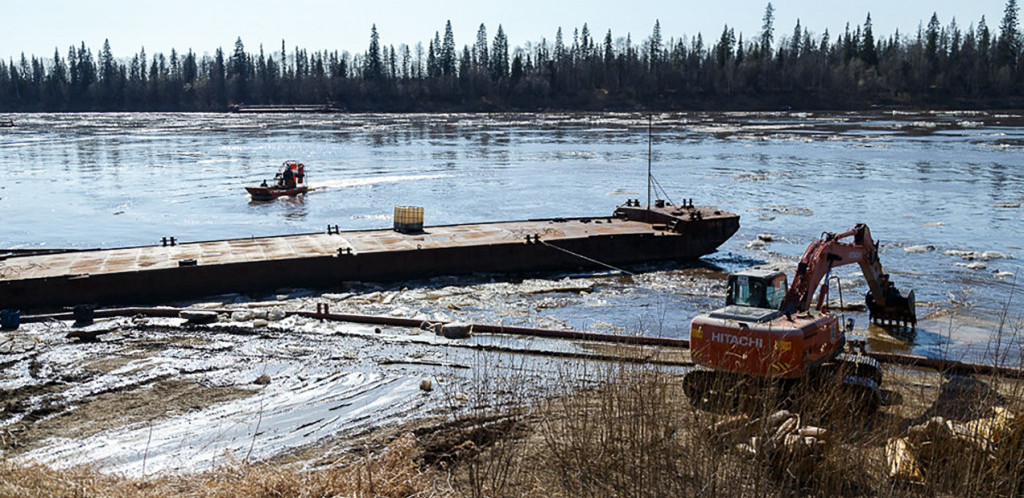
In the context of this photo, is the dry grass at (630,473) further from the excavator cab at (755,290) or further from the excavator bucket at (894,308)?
the excavator bucket at (894,308)

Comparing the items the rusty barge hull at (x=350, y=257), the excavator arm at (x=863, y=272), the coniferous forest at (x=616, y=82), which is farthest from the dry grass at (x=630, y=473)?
the coniferous forest at (x=616, y=82)

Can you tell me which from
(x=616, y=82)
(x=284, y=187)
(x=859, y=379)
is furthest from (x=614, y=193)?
(x=616, y=82)

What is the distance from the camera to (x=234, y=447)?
1162cm

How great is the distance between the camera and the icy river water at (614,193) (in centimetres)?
2391

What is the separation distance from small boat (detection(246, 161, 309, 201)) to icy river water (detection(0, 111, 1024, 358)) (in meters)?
0.90

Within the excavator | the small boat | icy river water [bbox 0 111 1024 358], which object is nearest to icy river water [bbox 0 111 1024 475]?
icy river water [bbox 0 111 1024 358]

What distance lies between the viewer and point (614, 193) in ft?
146

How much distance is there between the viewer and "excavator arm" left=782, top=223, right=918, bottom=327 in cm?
1431

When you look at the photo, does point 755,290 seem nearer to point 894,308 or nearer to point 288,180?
Answer: point 894,308

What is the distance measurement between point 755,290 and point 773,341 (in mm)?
1865

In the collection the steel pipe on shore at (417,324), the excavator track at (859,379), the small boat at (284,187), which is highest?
the small boat at (284,187)

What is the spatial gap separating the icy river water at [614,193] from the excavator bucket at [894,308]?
0.60m

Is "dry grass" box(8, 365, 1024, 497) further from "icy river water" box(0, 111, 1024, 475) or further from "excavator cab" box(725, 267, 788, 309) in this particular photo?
"excavator cab" box(725, 267, 788, 309)

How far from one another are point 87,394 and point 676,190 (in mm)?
34955
